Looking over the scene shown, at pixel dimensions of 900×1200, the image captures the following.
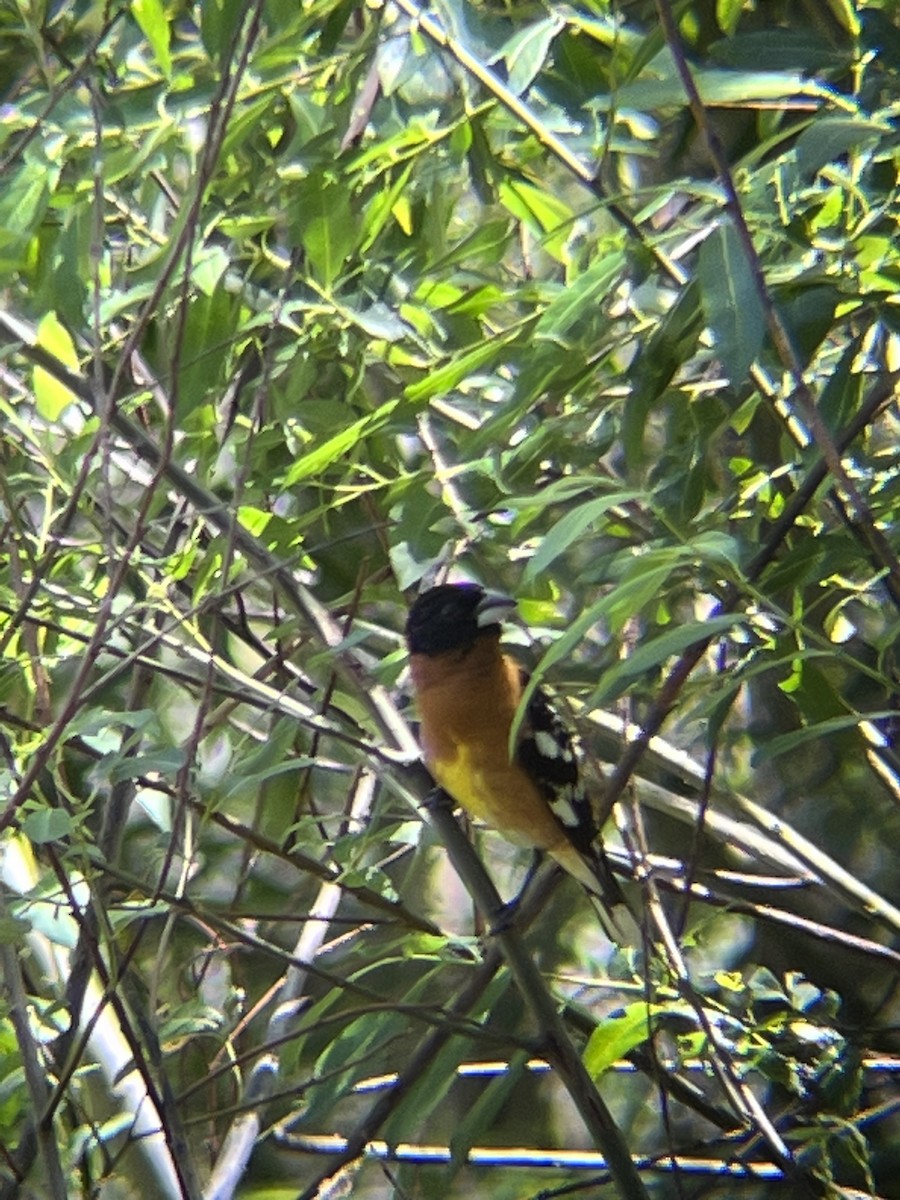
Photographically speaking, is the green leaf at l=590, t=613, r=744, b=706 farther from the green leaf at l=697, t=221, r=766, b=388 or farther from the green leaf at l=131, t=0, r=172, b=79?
the green leaf at l=131, t=0, r=172, b=79

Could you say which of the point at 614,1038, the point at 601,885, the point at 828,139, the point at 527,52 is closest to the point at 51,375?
the point at 527,52

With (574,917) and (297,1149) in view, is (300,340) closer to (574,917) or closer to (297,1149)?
(297,1149)

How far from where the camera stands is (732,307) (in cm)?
140

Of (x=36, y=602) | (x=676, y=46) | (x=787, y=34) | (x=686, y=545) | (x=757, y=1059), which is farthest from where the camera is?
(x=757, y=1059)

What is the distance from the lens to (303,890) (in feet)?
11.5

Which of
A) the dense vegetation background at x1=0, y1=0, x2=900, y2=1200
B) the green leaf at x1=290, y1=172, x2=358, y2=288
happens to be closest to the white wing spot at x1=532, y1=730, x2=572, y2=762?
the dense vegetation background at x1=0, y1=0, x2=900, y2=1200

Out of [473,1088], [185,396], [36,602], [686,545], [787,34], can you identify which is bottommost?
[473,1088]

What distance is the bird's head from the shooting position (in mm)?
2686

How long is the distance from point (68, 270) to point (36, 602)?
68cm

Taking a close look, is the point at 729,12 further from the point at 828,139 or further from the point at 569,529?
the point at 569,529

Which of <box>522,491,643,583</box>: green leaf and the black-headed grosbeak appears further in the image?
the black-headed grosbeak

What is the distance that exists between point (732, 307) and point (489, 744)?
4.96 ft

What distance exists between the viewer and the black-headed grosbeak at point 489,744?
2.72 meters

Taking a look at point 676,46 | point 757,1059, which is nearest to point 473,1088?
point 757,1059
